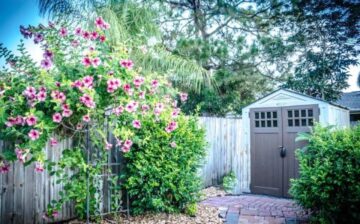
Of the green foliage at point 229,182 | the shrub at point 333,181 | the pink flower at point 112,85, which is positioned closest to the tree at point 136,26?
the green foliage at point 229,182

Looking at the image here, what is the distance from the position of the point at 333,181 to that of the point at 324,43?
8444mm

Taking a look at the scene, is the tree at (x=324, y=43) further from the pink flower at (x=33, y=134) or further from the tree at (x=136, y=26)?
the pink flower at (x=33, y=134)

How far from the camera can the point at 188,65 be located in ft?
26.4

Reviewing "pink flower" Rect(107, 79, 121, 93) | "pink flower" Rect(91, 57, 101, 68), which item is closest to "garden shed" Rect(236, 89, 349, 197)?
"pink flower" Rect(107, 79, 121, 93)

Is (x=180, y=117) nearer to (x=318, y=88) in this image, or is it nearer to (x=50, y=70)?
(x=50, y=70)

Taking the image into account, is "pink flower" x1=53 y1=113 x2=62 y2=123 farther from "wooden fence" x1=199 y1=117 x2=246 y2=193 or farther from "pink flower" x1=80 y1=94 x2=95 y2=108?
"wooden fence" x1=199 y1=117 x2=246 y2=193

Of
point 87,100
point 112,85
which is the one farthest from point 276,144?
point 87,100

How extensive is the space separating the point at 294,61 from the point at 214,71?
3467 millimetres

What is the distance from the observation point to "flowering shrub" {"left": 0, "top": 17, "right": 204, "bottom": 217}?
283 cm

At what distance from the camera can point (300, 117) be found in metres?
5.71

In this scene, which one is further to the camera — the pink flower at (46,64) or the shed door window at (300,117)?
the shed door window at (300,117)

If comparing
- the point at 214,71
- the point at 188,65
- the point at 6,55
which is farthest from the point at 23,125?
the point at 214,71

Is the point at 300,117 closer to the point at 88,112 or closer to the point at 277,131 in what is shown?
the point at 277,131

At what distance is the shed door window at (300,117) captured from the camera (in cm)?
561
